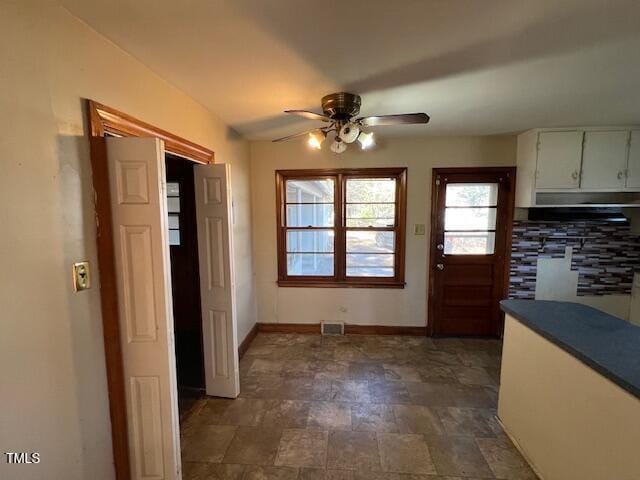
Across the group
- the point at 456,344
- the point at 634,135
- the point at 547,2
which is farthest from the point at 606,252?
the point at 547,2

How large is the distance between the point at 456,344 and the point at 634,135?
109 inches

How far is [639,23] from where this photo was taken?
4.17 feet

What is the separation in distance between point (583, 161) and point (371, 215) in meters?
2.20

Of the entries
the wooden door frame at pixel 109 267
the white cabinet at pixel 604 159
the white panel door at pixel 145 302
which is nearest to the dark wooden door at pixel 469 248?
the white cabinet at pixel 604 159

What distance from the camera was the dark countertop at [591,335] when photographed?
1.22 metres

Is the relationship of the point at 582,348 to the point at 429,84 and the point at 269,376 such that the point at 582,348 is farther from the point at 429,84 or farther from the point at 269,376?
the point at 269,376

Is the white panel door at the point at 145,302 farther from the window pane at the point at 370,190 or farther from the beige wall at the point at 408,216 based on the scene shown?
the window pane at the point at 370,190

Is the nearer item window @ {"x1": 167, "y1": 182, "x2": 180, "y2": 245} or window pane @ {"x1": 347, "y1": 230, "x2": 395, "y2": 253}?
window @ {"x1": 167, "y1": 182, "x2": 180, "y2": 245}

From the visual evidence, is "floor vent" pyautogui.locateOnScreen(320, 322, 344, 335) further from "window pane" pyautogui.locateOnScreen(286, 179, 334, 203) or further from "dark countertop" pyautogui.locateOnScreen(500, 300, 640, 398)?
"dark countertop" pyautogui.locateOnScreen(500, 300, 640, 398)

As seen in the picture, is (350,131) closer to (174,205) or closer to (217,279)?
(217,279)

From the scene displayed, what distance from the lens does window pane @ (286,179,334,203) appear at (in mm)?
3553

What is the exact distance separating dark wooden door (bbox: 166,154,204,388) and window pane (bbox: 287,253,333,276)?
1.26 m

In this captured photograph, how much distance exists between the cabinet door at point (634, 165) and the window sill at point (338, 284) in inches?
98.0

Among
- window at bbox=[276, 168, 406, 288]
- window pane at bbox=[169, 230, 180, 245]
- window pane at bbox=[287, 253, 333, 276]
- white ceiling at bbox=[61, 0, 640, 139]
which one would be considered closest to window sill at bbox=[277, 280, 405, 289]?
window at bbox=[276, 168, 406, 288]
